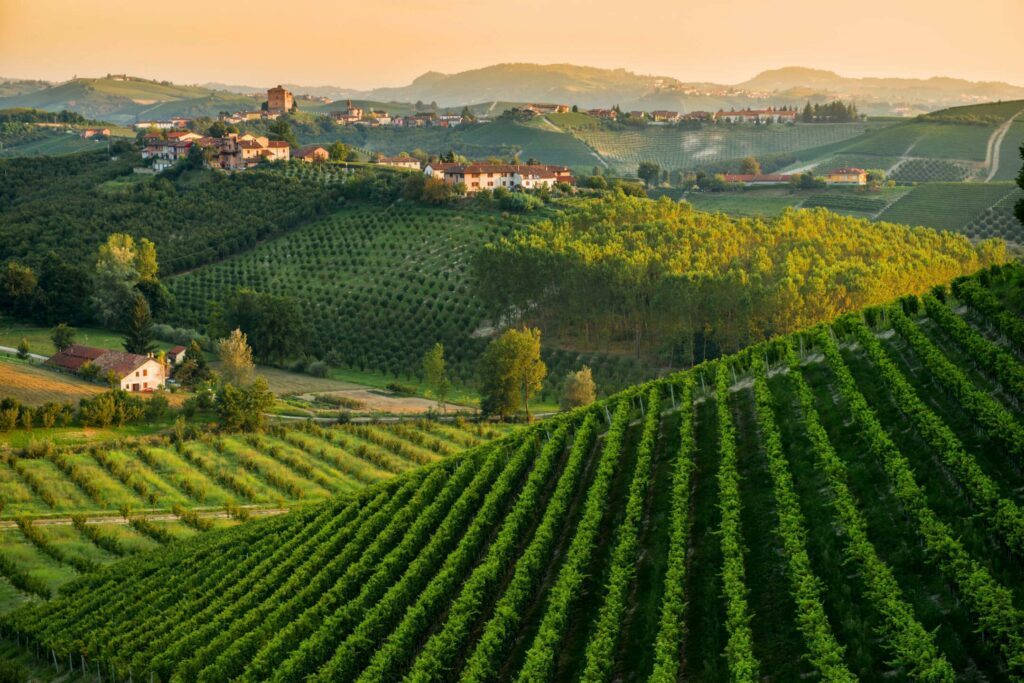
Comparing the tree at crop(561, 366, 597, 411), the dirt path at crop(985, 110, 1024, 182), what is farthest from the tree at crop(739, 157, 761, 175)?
the tree at crop(561, 366, 597, 411)

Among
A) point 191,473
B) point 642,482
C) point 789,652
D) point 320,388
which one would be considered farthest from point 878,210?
point 789,652

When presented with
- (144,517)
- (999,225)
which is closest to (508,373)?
(144,517)

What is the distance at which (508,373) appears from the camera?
73625mm

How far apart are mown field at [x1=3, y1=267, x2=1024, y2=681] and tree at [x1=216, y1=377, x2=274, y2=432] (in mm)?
22311

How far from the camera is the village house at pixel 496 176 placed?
134750 mm

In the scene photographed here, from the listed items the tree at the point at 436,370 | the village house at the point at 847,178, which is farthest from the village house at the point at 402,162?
the tree at the point at 436,370

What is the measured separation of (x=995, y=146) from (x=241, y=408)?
14411 centimetres

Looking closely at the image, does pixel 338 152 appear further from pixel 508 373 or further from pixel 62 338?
pixel 508 373

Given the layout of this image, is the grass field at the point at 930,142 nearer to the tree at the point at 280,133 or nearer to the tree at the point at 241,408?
the tree at the point at 280,133

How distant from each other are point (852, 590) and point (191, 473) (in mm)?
43349

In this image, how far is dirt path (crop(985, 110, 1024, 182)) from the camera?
157 meters

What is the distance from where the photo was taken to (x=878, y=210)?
411 ft

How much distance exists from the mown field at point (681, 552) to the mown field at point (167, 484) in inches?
181

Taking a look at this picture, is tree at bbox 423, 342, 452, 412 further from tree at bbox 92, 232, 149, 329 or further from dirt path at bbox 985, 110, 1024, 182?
dirt path at bbox 985, 110, 1024, 182
